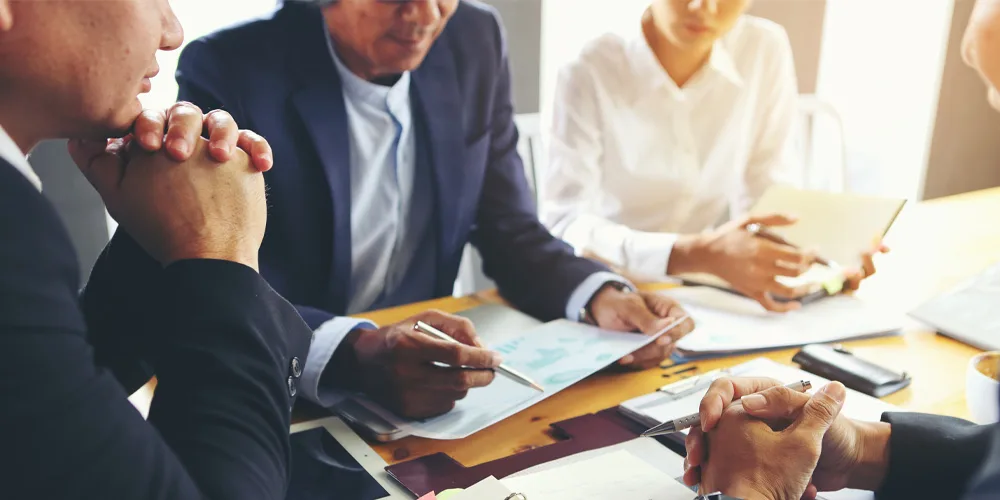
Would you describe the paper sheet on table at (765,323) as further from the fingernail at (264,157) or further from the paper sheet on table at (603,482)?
the fingernail at (264,157)

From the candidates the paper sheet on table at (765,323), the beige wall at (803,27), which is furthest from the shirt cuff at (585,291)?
the beige wall at (803,27)

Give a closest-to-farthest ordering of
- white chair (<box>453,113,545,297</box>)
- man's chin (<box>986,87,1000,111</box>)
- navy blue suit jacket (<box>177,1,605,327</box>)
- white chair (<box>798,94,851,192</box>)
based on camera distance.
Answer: man's chin (<box>986,87,1000,111</box>), navy blue suit jacket (<box>177,1,605,327</box>), white chair (<box>453,113,545,297</box>), white chair (<box>798,94,851,192</box>)

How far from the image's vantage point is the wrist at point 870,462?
2.43 feet

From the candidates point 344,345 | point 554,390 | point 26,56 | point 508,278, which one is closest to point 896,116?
point 508,278

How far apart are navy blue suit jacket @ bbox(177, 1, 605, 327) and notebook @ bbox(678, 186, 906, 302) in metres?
0.33

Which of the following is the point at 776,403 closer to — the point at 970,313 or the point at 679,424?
the point at 679,424

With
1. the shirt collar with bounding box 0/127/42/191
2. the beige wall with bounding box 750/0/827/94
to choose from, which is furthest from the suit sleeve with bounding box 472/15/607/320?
the beige wall with bounding box 750/0/827/94

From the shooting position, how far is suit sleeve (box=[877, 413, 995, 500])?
735mm

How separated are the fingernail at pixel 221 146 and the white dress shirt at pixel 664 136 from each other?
1.07m

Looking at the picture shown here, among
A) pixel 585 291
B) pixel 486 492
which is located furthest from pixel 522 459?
pixel 585 291

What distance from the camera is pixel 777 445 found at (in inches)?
27.5

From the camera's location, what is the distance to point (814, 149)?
222 cm

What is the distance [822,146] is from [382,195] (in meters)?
1.44

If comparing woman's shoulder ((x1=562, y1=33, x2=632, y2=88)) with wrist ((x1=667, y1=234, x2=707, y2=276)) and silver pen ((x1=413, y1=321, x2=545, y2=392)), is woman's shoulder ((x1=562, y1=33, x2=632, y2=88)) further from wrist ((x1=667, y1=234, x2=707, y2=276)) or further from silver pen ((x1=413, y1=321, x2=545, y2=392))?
silver pen ((x1=413, y1=321, x2=545, y2=392))
